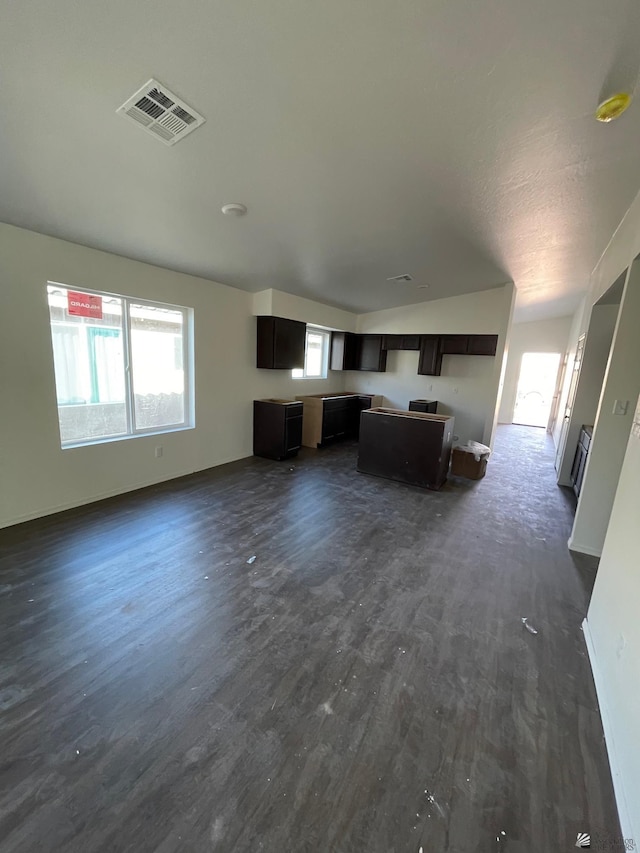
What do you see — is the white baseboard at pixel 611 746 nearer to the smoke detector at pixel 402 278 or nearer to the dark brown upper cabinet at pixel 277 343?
the smoke detector at pixel 402 278

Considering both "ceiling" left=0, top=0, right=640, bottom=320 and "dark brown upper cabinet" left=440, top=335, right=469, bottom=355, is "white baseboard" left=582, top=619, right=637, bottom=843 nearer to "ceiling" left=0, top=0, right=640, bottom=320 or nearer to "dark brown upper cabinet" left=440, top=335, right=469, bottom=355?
"ceiling" left=0, top=0, right=640, bottom=320

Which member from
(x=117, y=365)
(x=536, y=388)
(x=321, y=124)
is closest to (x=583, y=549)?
(x=321, y=124)

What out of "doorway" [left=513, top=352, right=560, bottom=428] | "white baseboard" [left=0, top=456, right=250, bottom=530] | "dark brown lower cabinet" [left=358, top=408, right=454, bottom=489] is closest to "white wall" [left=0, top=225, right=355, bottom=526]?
"white baseboard" [left=0, top=456, right=250, bottom=530]

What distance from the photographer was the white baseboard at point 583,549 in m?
2.98

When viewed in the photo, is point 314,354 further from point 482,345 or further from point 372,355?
point 482,345

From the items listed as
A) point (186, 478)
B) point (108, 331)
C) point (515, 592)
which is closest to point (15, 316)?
point (108, 331)

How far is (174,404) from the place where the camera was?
4414 mm

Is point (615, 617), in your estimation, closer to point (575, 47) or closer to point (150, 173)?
point (575, 47)

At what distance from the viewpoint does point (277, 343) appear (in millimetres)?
5164

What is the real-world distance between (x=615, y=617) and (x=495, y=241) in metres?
3.47

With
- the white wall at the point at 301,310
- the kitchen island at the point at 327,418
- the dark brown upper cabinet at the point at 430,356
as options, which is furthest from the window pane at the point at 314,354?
the dark brown upper cabinet at the point at 430,356

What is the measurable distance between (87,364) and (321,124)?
3062 mm

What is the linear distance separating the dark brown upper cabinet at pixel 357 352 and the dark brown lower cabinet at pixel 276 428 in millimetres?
2225

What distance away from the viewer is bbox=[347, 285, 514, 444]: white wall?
18.9ft
